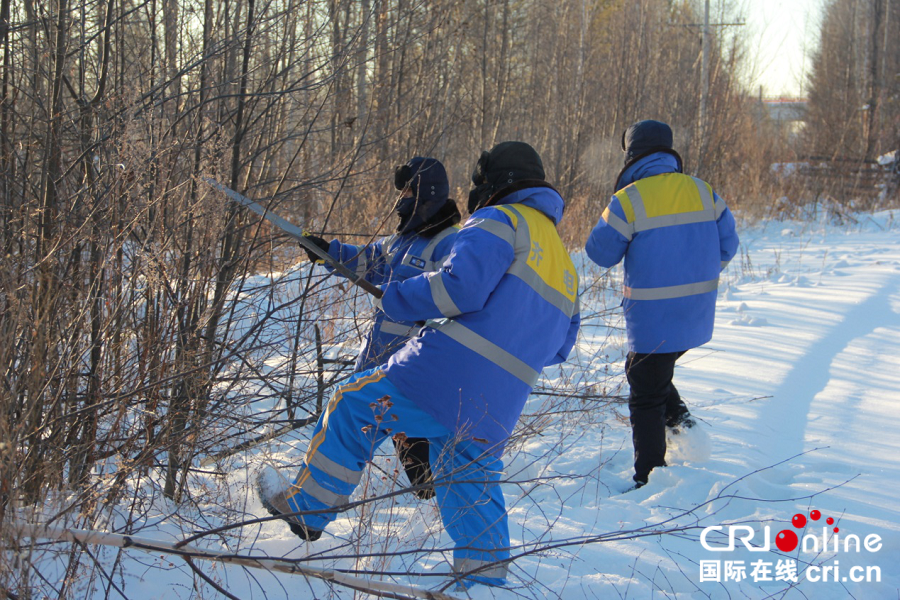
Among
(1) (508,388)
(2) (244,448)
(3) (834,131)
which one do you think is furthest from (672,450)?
(3) (834,131)

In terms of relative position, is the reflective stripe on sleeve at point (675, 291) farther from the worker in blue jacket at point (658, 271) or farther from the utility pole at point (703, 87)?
the utility pole at point (703, 87)

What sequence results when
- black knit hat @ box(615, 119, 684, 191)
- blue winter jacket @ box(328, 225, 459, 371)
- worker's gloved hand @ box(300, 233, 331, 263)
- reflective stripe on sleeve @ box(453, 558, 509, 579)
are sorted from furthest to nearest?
black knit hat @ box(615, 119, 684, 191) < blue winter jacket @ box(328, 225, 459, 371) < worker's gloved hand @ box(300, 233, 331, 263) < reflective stripe on sleeve @ box(453, 558, 509, 579)

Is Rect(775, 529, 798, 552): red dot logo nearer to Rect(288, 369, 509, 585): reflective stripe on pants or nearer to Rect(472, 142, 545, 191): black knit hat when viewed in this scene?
Rect(288, 369, 509, 585): reflective stripe on pants

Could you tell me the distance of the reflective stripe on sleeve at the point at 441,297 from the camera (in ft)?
7.65

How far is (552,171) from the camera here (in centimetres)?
1316

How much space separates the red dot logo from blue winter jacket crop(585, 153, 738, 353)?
958mm

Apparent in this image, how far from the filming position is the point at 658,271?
3389 millimetres

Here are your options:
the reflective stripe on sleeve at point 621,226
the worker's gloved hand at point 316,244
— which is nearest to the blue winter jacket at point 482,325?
the worker's gloved hand at point 316,244

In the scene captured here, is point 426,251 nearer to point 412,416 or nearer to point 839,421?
point 412,416

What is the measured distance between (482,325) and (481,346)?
7cm

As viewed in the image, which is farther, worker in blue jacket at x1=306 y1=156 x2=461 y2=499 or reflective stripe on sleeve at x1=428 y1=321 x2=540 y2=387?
worker in blue jacket at x1=306 y1=156 x2=461 y2=499

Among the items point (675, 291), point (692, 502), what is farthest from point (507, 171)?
point (692, 502)

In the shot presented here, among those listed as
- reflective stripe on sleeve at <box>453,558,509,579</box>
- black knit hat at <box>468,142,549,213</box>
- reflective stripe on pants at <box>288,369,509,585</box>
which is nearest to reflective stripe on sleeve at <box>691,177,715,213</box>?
black knit hat at <box>468,142,549,213</box>

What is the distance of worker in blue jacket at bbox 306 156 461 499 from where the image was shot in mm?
3123
